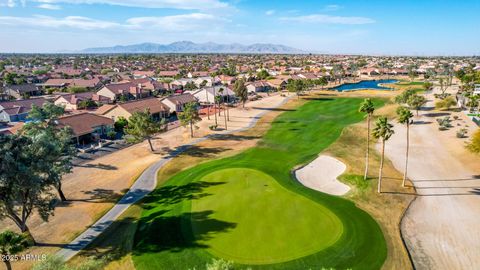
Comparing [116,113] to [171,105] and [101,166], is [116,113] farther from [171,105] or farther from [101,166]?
[101,166]

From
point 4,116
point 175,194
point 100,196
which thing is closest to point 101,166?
point 100,196

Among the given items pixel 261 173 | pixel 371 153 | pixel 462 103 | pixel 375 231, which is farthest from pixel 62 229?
pixel 462 103

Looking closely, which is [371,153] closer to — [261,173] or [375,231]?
[261,173]

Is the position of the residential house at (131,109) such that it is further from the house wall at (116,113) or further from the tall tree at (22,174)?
the tall tree at (22,174)

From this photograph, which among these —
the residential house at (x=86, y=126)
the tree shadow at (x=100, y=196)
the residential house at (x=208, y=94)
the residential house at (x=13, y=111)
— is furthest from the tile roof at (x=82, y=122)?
the residential house at (x=208, y=94)

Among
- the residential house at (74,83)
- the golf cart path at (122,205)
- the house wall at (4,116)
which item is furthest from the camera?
the residential house at (74,83)

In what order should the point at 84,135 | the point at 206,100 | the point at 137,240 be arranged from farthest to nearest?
1. the point at 206,100
2. the point at 84,135
3. the point at 137,240
